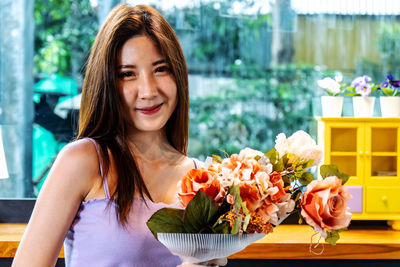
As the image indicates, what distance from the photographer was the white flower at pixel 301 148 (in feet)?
3.82

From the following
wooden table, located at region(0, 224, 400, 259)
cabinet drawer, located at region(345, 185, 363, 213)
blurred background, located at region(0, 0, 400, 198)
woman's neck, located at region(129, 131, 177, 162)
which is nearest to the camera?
woman's neck, located at region(129, 131, 177, 162)

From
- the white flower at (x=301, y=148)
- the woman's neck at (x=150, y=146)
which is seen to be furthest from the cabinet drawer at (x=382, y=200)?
the white flower at (x=301, y=148)

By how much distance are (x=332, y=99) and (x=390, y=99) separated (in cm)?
30

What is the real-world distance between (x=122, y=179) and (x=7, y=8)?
2020mm

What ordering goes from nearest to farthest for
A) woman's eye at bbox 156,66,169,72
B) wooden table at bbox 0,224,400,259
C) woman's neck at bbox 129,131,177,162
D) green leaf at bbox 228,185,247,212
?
green leaf at bbox 228,185,247,212, woman's eye at bbox 156,66,169,72, woman's neck at bbox 129,131,177,162, wooden table at bbox 0,224,400,259

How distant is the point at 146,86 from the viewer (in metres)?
1.40

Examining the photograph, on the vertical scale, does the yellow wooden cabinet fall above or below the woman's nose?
below

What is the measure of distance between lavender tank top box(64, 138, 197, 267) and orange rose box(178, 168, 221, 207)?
0.35 meters

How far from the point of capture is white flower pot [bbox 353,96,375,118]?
2686 mm

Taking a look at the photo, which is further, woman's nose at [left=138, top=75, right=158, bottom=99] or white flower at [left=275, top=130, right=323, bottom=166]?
woman's nose at [left=138, top=75, right=158, bottom=99]

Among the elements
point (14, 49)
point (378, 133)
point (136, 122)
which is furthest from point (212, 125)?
point (136, 122)

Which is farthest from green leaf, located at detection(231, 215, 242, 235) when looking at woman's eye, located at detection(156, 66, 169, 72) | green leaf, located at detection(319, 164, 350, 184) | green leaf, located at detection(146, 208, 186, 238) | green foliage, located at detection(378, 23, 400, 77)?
green foliage, located at detection(378, 23, 400, 77)

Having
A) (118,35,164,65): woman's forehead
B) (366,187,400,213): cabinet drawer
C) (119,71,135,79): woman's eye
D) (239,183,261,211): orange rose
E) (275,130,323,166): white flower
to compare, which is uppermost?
(118,35,164,65): woman's forehead

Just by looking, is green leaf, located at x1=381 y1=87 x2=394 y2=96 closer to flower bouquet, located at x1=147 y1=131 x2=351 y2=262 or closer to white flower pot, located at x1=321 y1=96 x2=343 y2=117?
white flower pot, located at x1=321 y1=96 x2=343 y2=117
